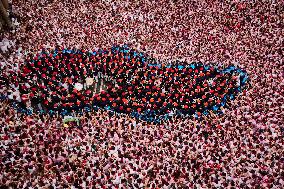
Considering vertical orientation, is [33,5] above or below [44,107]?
above

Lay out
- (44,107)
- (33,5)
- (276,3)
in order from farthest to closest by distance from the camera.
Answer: (276,3)
(33,5)
(44,107)

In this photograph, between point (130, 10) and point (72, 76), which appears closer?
point (72, 76)

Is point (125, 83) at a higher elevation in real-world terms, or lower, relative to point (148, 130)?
higher

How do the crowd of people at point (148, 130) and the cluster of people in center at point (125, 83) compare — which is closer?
the crowd of people at point (148, 130)

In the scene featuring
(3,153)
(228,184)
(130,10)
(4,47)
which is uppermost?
(130,10)

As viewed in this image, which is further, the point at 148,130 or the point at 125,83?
the point at 125,83

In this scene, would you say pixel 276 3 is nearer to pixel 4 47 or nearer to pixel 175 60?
pixel 175 60

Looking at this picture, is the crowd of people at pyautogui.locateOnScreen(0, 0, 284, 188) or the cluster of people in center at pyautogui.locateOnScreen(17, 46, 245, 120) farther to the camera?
the cluster of people in center at pyautogui.locateOnScreen(17, 46, 245, 120)

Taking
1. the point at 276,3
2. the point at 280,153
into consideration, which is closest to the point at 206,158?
the point at 280,153
